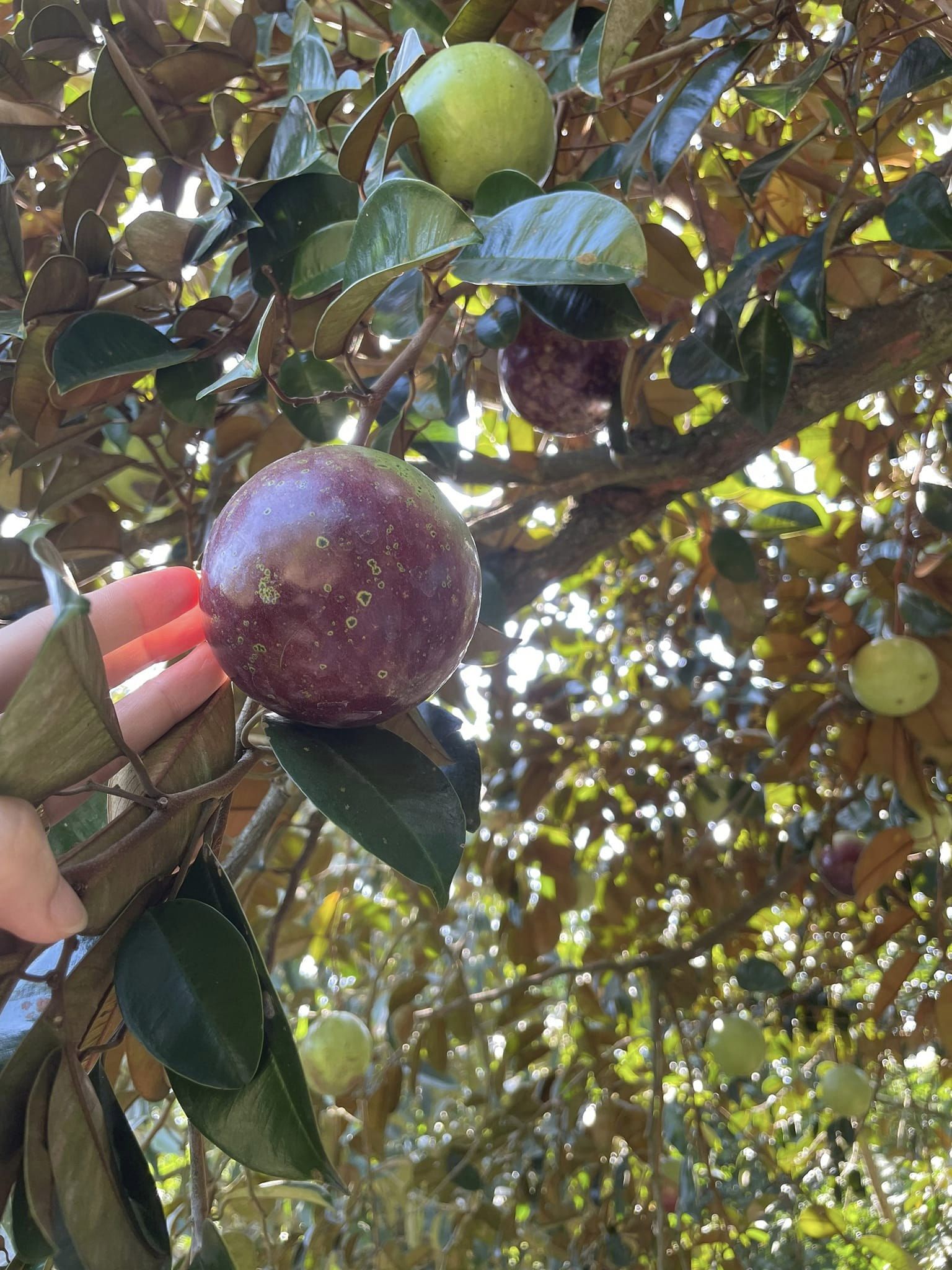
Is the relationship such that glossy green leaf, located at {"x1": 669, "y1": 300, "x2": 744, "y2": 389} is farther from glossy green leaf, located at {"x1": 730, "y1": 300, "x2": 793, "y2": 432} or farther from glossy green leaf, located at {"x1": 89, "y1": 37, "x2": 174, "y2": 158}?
glossy green leaf, located at {"x1": 89, "y1": 37, "x2": 174, "y2": 158}

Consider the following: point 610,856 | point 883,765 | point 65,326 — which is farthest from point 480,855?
point 65,326

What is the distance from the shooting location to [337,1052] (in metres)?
1.67

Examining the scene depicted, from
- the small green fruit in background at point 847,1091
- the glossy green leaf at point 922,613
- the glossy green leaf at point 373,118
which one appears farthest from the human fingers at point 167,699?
the small green fruit in background at point 847,1091

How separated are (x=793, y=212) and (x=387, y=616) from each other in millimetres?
1087

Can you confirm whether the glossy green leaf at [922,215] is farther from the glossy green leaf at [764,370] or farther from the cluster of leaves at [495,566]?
the glossy green leaf at [764,370]

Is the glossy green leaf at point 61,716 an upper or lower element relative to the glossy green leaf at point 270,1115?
upper

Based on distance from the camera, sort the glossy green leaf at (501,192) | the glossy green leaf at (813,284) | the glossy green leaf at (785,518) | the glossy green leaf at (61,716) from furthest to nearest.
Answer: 1. the glossy green leaf at (785,518)
2. the glossy green leaf at (813,284)
3. the glossy green leaf at (501,192)
4. the glossy green leaf at (61,716)

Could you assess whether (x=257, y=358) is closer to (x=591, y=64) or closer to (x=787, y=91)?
(x=591, y=64)

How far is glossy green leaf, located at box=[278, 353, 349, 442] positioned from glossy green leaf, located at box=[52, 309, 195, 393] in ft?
0.37

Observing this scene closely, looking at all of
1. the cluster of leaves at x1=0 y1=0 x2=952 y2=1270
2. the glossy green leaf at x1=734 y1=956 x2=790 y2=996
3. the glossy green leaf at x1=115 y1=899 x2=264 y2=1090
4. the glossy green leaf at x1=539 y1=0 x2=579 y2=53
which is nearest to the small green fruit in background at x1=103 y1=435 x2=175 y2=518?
the cluster of leaves at x1=0 y1=0 x2=952 y2=1270

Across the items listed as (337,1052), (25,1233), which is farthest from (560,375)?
(337,1052)

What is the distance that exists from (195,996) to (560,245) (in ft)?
1.54

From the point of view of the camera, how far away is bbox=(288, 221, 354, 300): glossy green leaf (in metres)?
0.75

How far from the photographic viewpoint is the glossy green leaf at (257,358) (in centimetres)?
57
